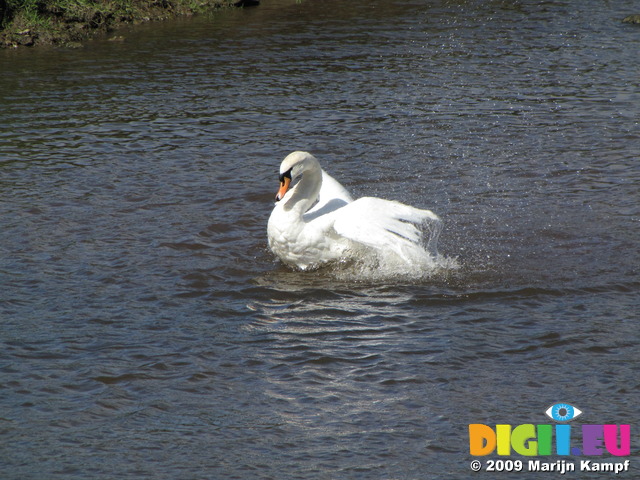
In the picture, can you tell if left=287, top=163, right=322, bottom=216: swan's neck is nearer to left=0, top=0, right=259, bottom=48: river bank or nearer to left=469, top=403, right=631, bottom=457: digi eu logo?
left=469, top=403, right=631, bottom=457: digi eu logo

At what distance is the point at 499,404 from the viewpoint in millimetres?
5996

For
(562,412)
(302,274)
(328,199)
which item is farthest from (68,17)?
(562,412)

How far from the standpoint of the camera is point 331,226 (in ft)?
27.7

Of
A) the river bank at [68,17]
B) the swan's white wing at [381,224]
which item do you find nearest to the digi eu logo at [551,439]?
the swan's white wing at [381,224]

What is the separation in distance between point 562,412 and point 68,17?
17874 millimetres

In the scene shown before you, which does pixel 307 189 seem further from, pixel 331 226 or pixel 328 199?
pixel 331 226

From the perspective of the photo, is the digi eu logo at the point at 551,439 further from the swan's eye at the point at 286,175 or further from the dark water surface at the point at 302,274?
the swan's eye at the point at 286,175

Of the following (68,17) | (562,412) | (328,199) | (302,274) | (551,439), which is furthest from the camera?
(68,17)

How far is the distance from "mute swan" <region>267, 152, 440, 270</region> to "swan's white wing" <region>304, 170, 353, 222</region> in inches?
0.4

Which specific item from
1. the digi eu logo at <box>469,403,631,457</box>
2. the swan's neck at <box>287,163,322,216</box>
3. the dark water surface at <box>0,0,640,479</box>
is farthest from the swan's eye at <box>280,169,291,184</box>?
the digi eu logo at <box>469,403,631,457</box>

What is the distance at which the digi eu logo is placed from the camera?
5.48 meters

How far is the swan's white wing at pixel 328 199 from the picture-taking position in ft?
29.0

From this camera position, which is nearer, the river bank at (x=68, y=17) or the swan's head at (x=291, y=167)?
the swan's head at (x=291, y=167)

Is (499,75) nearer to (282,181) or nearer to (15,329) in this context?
(282,181)
